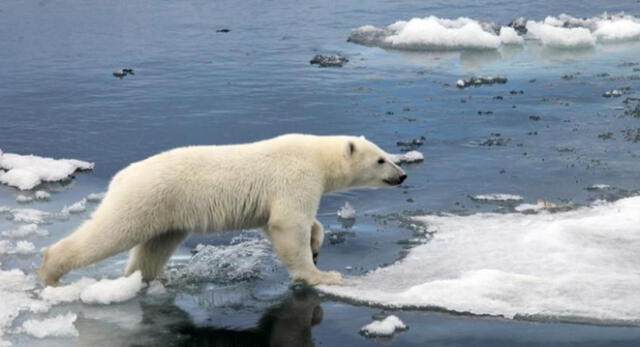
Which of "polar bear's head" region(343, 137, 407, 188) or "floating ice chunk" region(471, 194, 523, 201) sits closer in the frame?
"polar bear's head" region(343, 137, 407, 188)

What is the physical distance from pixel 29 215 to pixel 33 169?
5.73 feet

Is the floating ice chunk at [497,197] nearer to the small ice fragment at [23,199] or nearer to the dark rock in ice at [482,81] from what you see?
the small ice fragment at [23,199]

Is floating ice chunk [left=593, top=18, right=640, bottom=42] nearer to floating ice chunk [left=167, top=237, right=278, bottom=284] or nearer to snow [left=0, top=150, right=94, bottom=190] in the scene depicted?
snow [left=0, top=150, right=94, bottom=190]

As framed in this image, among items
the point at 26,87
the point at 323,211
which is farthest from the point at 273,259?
the point at 26,87

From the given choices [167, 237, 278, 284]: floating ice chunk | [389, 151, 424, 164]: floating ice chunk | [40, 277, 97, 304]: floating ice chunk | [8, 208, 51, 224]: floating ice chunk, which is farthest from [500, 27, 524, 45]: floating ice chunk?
[40, 277, 97, 304]: floating ice chunk

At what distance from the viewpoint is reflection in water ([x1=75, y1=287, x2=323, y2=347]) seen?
7.04m

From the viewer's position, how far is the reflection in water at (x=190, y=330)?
277 inches

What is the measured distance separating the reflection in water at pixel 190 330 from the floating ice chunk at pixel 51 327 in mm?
81

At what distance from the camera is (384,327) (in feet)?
23.5

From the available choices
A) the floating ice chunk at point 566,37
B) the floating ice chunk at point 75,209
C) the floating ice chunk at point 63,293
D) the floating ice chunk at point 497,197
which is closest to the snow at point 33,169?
the floating ice chunk at point 75,209

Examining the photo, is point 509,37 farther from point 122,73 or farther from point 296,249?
point 296,249

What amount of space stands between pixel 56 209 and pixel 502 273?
4.84m

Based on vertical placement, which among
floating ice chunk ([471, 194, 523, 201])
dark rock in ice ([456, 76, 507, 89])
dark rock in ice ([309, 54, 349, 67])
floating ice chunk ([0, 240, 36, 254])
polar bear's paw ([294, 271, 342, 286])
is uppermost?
dark rock in ice ([309, 54, 349, 67])

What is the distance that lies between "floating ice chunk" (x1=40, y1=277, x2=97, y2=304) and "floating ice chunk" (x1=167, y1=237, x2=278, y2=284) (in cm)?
78
